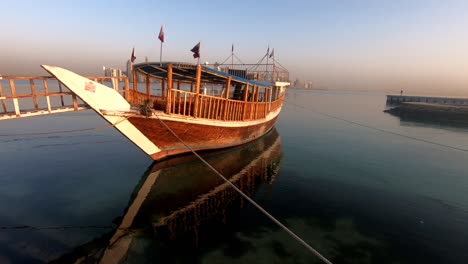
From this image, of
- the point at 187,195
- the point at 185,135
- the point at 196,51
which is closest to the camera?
the point at 187,195

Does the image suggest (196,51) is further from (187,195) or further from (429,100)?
(429,100)

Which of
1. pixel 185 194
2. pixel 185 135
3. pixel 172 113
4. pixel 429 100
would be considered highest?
pixel 429 100

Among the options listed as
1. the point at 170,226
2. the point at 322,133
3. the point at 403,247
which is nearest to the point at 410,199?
the point at 403,247

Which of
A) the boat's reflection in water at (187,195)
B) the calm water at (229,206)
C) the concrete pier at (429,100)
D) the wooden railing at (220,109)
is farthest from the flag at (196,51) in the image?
the concrete pier at (429,100)

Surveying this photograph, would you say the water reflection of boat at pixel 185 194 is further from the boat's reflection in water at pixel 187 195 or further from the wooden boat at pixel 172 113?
the wooden boat at pixel 172 113

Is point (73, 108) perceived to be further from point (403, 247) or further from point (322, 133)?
point (322, 133)

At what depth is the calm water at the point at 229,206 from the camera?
5.96 m

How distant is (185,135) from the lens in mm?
11328

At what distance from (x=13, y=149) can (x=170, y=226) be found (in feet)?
46.6

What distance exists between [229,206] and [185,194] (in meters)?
1.99

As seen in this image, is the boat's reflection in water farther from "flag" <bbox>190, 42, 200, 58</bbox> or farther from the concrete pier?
the concrete pier

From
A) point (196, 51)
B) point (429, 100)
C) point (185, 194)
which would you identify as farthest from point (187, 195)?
point (429, 100)

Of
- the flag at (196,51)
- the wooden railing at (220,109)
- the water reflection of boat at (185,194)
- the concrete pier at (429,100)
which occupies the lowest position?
the water reflection of boat at (185,194)

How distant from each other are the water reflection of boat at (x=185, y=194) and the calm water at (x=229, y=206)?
0.05 meters
